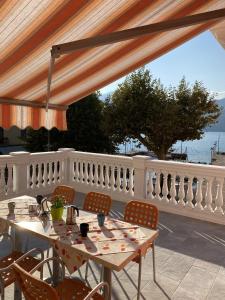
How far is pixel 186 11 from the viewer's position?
12.4 ft

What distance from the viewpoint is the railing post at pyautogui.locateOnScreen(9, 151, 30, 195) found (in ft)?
25.2

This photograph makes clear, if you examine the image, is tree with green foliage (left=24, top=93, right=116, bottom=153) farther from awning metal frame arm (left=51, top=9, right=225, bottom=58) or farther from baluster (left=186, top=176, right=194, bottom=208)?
awning metal frame arm (left=51, top=9, right=225, bottom=58)

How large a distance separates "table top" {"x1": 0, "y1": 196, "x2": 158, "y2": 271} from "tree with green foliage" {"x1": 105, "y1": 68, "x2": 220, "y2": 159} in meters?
14.3

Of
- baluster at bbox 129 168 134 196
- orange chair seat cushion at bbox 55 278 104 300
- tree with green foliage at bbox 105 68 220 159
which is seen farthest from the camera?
tree with green foliage at bbox 105 68 220 159

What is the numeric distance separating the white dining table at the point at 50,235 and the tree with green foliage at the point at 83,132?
51.3 ft

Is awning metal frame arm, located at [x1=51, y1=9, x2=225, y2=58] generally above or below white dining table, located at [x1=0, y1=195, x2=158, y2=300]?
above

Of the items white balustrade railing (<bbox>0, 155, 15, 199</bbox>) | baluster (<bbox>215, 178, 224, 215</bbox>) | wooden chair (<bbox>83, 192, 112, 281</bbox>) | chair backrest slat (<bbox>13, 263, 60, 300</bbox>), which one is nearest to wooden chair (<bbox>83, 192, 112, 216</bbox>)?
wooden chair (<bbox>83, 192, 112, 281</bbox>)

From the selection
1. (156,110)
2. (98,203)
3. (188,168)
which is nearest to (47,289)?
(98,203)

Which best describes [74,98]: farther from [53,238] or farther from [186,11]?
[53,238]

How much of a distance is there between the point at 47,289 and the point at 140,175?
5313 mm

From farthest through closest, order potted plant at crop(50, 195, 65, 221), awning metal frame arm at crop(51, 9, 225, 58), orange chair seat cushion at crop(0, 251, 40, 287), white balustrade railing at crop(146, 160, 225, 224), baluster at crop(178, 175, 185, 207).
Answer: baluster at crop(178, 175, 185, 207) → white balustrade railing at crop(146, 160, 225, 224) → potted plant at crop(50, 195, 65, 221) → orange chair seat cushion at crop(0, 251, 40, 287) → awning metal frame arm at crop(51, 9, 225, 58)

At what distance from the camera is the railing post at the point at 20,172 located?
7.69 metres

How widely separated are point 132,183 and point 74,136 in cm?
1308

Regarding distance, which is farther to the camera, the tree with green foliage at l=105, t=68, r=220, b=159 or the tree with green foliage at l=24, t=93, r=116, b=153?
the tree with green foliage at l=24, t=93, r=116, b=153
